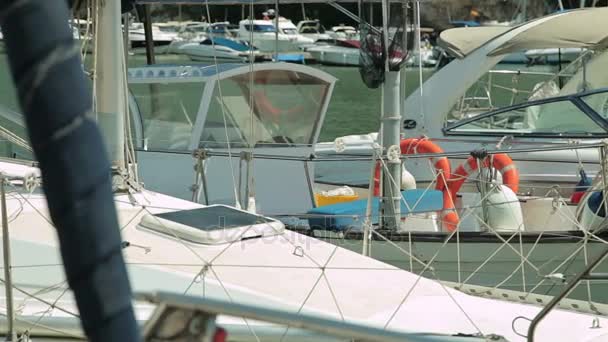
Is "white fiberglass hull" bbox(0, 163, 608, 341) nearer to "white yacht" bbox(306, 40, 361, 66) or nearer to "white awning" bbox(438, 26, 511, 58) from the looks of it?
"white awning" bbox(438, 26, 511, 58)

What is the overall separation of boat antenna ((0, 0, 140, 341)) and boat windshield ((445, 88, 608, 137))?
9.61 metres

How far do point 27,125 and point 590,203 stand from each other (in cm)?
758

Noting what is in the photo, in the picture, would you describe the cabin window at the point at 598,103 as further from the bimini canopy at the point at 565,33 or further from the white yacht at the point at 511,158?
the bimini canopy at the point at 565,33

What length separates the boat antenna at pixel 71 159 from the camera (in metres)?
1.43

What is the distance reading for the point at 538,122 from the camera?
36.7 ft

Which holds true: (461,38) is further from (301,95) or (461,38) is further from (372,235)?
(372,235)

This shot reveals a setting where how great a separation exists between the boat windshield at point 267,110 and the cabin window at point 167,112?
7.0 inches

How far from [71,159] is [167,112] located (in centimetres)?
835

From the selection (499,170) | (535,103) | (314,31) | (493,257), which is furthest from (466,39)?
(314,31)

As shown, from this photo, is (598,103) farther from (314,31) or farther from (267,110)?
(314,31)

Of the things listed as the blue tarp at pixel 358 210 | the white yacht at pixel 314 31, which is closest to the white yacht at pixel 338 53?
the white yacht at pixel 314 31

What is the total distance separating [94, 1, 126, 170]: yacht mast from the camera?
605 cm

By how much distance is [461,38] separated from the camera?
41.6ft

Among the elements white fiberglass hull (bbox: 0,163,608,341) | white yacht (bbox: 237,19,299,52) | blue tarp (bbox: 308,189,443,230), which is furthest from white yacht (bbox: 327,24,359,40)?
white fiberglass hull (bbox: 0,163,608,341)
